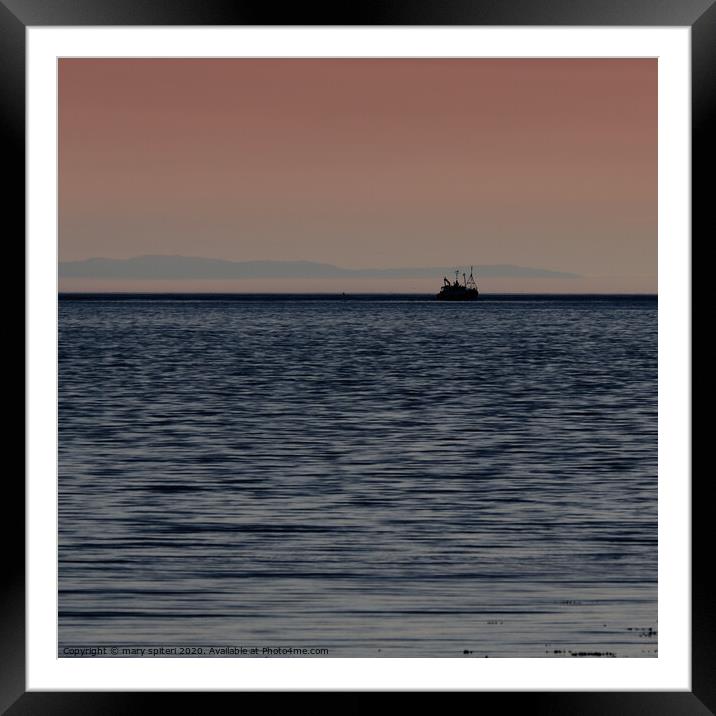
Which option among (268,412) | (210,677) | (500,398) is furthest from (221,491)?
(500,398)

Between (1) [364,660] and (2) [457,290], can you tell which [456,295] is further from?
(1) [364,660]

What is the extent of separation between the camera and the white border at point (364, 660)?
3352 mm

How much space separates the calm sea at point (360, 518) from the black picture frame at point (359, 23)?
140 cm

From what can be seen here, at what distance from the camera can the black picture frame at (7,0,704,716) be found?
10.7 feet

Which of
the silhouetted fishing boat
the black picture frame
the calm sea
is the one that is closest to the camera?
the black picture frame

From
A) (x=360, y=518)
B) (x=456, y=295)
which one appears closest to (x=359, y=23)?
(x=360, y=518)

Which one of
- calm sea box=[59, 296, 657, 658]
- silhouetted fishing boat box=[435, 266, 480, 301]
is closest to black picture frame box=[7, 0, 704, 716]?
calm sea box=[59, 296, 657, 658]

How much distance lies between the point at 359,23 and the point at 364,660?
159 centimetres

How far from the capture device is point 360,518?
7879mm

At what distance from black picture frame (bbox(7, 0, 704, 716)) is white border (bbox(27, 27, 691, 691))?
34mm

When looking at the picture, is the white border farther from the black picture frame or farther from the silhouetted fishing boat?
the silhouetted fishing boat

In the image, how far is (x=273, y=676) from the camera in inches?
132
